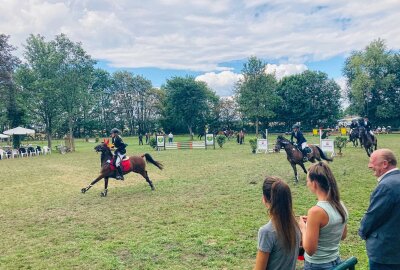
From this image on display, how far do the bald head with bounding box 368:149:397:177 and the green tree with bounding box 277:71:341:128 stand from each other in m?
60.1

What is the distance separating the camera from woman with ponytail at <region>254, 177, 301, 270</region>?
2775 millimetres

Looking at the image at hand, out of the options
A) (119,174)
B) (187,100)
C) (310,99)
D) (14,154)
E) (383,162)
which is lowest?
(14,154)

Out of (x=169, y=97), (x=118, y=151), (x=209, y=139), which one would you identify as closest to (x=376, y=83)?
(x=169, y=97)

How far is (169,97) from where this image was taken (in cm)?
6134

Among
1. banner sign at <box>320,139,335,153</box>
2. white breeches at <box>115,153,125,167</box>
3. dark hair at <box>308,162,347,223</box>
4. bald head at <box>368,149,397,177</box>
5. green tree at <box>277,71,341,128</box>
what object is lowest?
banner sign at <box>320,139,335,153</box>

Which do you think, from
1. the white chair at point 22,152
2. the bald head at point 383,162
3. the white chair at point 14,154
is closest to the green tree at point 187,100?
the white chair at point 22,152

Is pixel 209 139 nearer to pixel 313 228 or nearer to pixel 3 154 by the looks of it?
pixel 3 154

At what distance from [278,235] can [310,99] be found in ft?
208

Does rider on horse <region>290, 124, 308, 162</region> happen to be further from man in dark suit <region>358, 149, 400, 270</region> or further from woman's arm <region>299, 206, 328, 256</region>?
woman's arm <region>299, 206, 328, 256</region>

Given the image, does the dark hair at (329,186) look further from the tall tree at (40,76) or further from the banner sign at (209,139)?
the tall tree at (40,76)

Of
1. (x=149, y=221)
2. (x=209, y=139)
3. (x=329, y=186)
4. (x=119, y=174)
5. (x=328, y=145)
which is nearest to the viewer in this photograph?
(x=329, y=186)

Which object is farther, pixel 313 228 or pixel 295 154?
pixel 295 154

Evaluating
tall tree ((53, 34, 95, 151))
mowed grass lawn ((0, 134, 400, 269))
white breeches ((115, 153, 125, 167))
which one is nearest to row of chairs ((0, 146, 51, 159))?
tall tree ((53, 34, 95, 151))

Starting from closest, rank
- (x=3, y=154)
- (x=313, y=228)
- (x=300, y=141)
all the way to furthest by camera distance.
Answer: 1. (x=313, y=228)
2. (x=300, y=141)
3. (x=3, y=154)
